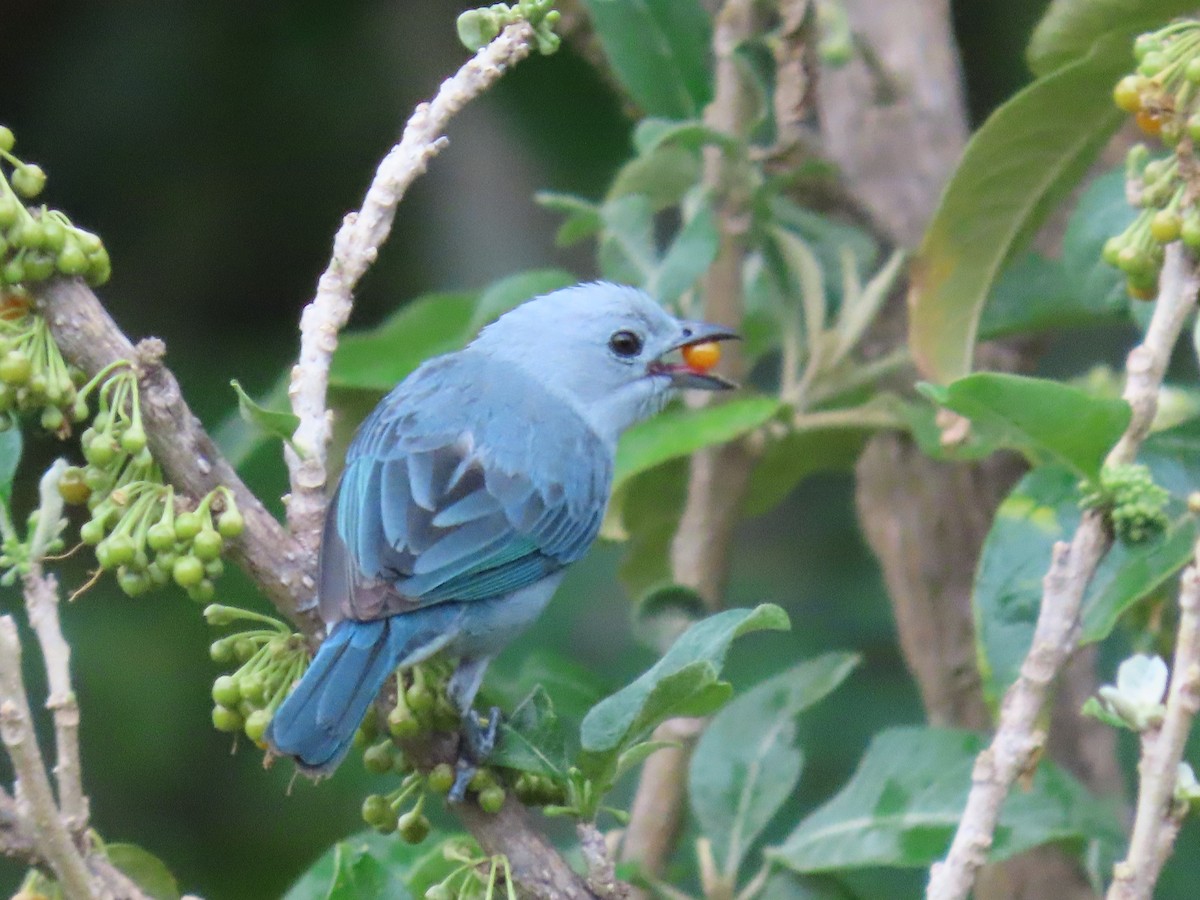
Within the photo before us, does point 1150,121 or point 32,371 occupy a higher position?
point 32,371

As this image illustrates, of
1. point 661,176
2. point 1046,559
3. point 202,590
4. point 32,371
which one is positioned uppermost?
point 32,371

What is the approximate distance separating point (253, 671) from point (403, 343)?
52.8 inches

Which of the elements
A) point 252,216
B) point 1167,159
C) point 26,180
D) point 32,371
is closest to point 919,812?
point 1167,159

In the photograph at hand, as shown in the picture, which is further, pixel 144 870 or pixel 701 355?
pixel 701 355

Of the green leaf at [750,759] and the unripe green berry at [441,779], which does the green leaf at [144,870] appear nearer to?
the unripe green berry at [441,779]

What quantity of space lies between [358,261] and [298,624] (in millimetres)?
498

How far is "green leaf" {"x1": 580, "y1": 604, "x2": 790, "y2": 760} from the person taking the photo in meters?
1.91

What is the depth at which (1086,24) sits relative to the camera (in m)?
2.74

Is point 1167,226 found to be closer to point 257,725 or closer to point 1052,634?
point 1052,634

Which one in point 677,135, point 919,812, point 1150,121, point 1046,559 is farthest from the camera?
point 677,135

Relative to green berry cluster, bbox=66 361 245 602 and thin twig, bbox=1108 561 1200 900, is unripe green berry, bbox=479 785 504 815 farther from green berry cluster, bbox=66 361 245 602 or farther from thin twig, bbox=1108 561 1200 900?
thin twig, bbox=1108 561 1200 900

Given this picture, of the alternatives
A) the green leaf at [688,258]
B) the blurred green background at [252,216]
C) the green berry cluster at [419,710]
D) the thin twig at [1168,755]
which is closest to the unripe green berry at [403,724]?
the green berry cluster at [419,710]

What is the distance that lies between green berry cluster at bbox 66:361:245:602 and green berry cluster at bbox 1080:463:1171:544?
1.07m

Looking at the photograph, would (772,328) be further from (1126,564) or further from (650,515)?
(1126,564)
